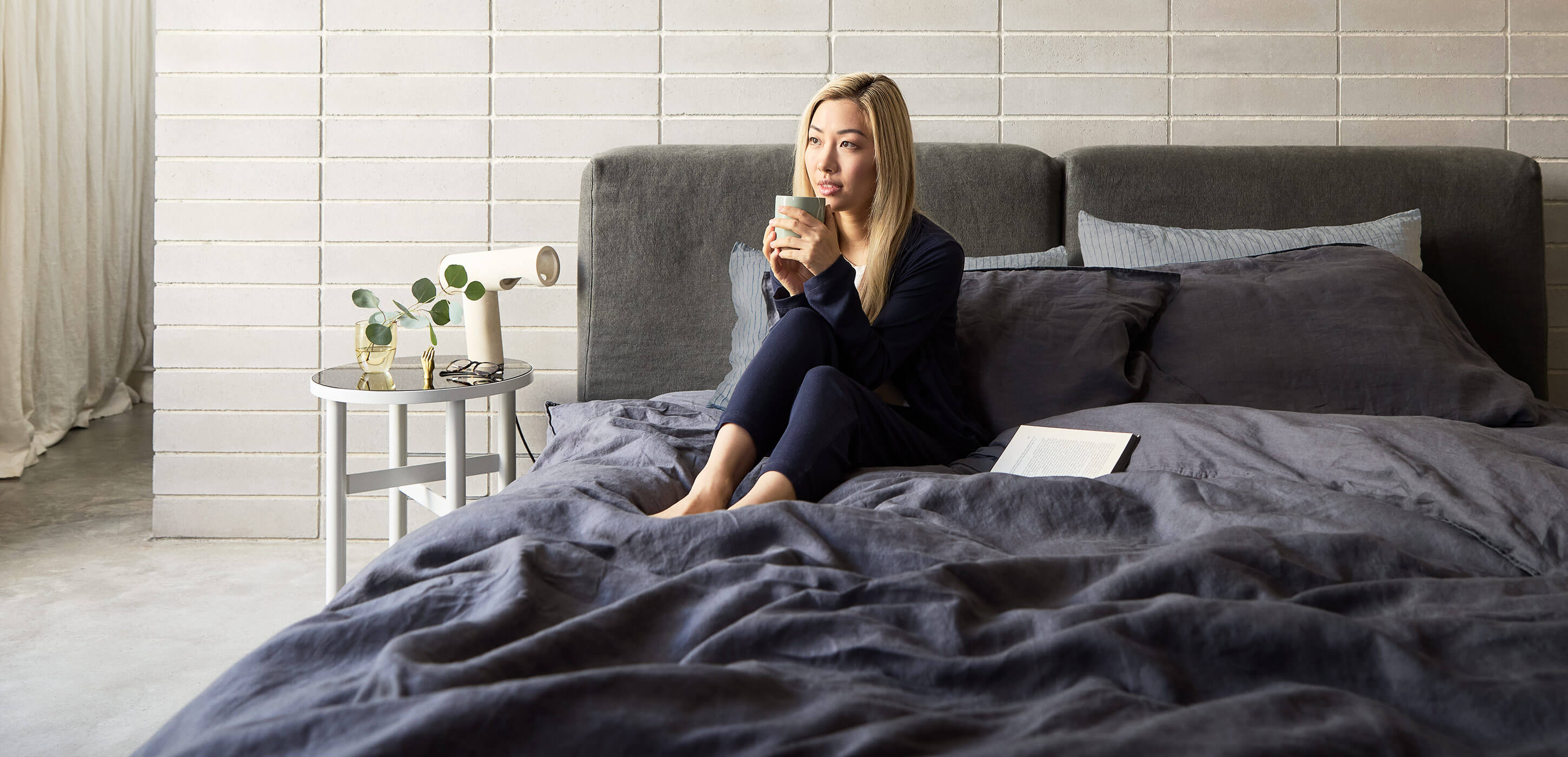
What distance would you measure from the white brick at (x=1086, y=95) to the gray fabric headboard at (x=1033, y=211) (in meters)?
0.20

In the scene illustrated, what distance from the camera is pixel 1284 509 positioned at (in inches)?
48.6

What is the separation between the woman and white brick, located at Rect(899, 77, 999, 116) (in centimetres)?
63

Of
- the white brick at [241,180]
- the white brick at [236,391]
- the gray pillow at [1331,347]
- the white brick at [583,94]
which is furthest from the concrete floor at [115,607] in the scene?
the gray pillow at [1331,347]

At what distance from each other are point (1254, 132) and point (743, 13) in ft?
4.22

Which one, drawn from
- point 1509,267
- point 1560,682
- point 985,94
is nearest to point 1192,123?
point 985,94

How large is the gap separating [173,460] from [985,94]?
7.31ft

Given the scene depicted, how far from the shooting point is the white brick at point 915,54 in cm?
256

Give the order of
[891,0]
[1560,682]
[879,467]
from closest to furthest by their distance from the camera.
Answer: [1560,682]
[879,467]
[891,0]

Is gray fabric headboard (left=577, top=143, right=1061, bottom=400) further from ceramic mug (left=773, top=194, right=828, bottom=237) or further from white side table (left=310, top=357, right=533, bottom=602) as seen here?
ceramic mug (left=773, top=194, right=828, bottom=237)

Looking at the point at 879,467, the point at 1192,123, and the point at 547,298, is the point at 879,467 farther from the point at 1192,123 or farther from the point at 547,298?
the point at 1192,123

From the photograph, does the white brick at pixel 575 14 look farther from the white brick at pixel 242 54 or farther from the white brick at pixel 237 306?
the white brick at pixel 237 306

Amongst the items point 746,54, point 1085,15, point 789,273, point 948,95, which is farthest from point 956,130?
point 789,273

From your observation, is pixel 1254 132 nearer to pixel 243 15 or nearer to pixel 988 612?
pixel 988 612

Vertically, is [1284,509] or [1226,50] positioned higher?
[1226,50]
